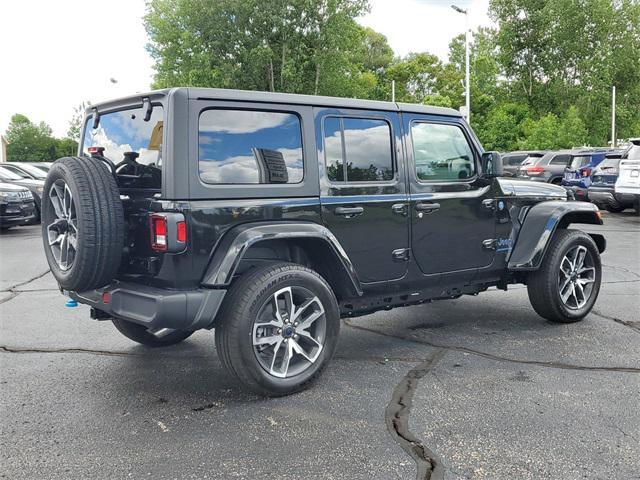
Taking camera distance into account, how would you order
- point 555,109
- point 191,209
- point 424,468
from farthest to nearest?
point 555,109 < point 191,209 < point 424,468

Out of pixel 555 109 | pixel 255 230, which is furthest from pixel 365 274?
pixel 555 109

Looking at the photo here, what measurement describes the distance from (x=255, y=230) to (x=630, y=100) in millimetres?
46529

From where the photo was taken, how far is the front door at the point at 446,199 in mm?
4797

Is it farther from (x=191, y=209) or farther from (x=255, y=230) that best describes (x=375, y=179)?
(x=191, y=209)

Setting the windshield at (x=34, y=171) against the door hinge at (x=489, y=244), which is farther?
the windshield at (x=34, y=171)

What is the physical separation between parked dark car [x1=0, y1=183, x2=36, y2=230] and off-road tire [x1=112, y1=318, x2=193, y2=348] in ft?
34.9

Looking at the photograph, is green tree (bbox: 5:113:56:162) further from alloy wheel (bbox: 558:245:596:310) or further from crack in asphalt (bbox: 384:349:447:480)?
crack in asphalt (bbox: 384:349:447:480)

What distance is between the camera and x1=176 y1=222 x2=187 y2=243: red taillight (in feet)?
11.8

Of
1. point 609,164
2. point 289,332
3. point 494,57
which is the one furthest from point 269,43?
point 289,332

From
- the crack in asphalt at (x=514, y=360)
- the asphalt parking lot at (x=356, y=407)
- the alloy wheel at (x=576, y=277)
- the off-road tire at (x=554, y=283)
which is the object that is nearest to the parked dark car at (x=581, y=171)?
the alloy wheel at (x=576, y=277)

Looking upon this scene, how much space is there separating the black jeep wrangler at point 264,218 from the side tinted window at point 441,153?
0.05ft

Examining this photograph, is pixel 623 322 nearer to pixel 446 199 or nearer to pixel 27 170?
pixel 446 199

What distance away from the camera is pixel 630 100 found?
43.8 m

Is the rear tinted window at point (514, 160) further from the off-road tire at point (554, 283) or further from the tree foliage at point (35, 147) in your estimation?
the tree foliage at point (35, 147)
